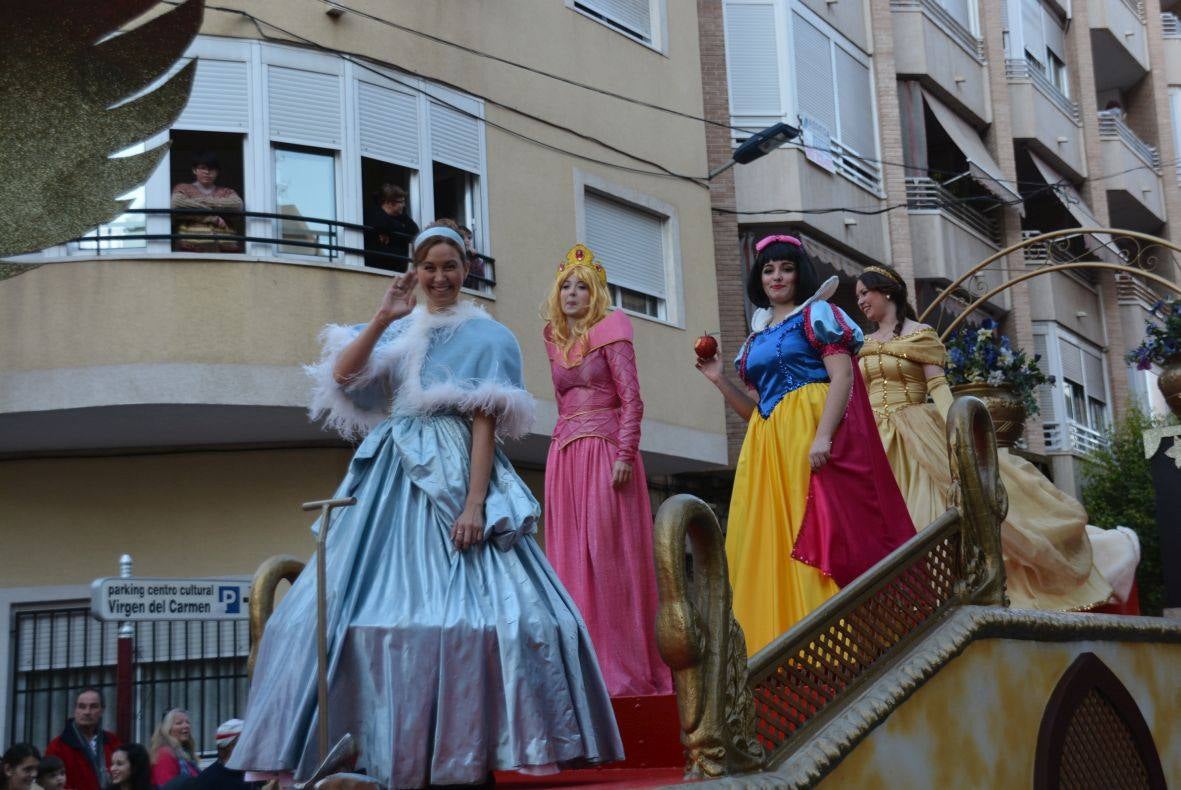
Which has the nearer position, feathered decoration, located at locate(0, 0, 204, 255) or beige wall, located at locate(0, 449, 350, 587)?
feathered decoration, located at locate(0, 0, 204, 255)

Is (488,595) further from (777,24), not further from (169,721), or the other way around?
(777,24)

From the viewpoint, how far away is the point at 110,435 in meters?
13.8

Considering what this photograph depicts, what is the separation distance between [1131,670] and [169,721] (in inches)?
232

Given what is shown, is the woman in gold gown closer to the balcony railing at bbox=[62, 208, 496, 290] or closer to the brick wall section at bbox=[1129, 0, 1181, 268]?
the balcony railing at bbox=[62, 208, 496, 290]

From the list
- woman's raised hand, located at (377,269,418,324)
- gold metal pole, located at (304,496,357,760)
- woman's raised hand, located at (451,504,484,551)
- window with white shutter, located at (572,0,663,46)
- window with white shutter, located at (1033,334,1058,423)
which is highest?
window with white shutter, located at (572,0,663,46)

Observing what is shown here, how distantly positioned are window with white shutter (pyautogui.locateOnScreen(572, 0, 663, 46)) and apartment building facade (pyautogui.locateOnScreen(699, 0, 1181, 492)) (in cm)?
172

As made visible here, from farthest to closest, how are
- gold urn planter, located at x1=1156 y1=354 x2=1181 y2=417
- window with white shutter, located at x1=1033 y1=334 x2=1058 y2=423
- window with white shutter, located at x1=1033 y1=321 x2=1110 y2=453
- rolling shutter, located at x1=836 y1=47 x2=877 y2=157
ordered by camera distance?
window with white shutter, located at x1=1033 y1=321 x2=1110 y2=453 < window with white shutter, located at x1=1033 y1=334 x2=1058 y2=423 < rolling shutter, located at x1=836 y1=47 x2=877 y2=157 < gold urn planter, located at x1=1156 y1=354 x2=1181 y2=417

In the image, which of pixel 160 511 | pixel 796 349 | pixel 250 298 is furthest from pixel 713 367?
pixel 160 511

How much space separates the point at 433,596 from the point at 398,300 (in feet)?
3.31

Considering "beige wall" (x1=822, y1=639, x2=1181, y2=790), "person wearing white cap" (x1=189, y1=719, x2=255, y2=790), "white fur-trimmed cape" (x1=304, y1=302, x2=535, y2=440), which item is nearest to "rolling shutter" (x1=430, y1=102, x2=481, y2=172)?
"person wearing white cap" (x1=189, y1=719, x2=255, y2=790)

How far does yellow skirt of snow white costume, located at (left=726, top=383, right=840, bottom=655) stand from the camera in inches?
264

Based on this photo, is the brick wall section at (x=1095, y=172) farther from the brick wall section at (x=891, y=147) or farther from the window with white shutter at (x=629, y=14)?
the window with white shutter at (x=629, y=14)

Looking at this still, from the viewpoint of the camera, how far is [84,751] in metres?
9.76

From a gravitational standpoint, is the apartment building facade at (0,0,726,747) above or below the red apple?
above
